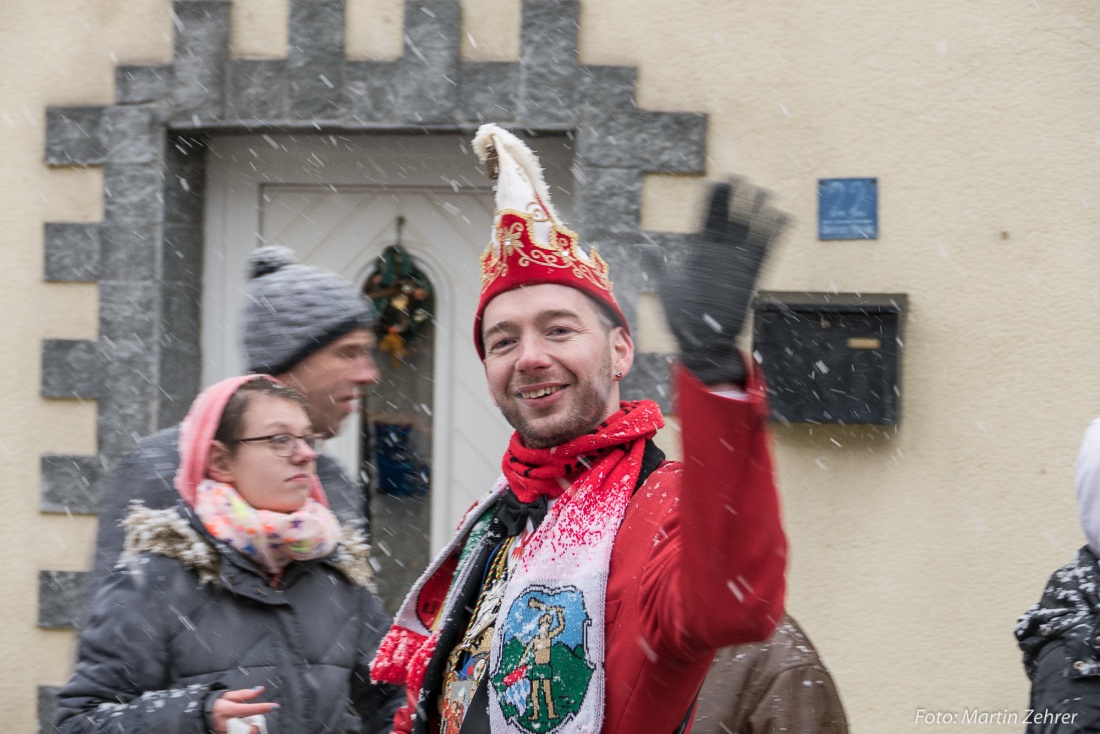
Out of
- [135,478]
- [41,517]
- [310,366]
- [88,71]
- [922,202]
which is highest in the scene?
[88,71]

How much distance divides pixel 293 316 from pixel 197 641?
3.33 ft

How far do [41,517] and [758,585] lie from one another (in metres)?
3.91

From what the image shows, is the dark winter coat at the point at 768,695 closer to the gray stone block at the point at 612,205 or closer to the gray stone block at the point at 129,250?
the gray stone block at the point at 612,205

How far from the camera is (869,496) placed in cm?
428

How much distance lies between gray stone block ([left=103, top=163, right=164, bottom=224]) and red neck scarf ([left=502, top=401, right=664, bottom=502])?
2.91 metres

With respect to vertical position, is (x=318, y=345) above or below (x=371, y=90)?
below

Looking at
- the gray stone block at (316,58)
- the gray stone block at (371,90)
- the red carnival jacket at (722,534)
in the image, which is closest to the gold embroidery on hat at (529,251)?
the red carnival jacket at (722,534)

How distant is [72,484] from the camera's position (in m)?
4.68

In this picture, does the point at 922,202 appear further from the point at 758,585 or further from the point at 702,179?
the point at 758,585

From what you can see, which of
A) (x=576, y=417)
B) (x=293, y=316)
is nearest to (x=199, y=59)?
(x=293, y=316)

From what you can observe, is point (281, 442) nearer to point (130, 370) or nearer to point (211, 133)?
point (130, 370)

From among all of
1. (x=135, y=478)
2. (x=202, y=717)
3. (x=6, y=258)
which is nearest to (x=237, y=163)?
(x=6, y=258)

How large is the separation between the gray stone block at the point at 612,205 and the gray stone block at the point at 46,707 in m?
2.68

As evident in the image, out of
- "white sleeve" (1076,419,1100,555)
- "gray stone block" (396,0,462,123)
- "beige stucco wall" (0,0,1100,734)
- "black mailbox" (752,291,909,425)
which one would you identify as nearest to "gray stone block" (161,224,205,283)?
"gray stone block" (396,0,462,123)
